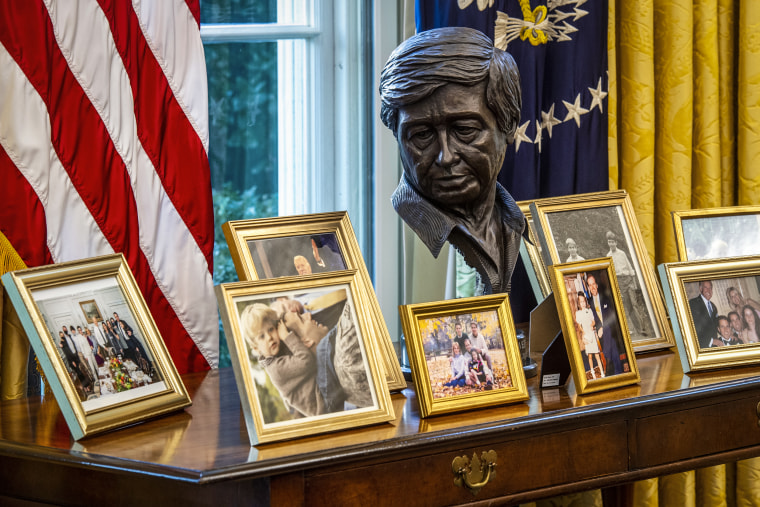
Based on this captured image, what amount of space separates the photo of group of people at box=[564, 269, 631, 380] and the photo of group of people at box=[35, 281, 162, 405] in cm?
69

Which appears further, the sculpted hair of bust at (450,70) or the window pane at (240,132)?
the window pane at (240,132)

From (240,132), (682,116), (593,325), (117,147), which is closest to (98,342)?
(117,147)

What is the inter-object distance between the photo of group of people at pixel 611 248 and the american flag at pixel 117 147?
0.74 meters

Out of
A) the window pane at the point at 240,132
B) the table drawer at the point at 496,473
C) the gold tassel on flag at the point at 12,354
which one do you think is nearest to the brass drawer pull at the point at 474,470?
the table drawer at the point at 496,473

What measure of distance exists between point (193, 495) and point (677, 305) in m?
0.91

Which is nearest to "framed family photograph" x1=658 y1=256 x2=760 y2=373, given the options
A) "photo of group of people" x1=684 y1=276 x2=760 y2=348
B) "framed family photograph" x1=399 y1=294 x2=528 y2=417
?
"photo of group of people" x1=684 y1=276 x2=760 y2=348

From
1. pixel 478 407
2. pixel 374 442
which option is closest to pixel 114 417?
pixel 374 442

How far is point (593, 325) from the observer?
4.94 feet

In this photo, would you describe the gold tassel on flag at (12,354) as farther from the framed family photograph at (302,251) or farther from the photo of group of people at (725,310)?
the photo of group of people at (725,310)

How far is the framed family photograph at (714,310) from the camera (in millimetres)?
1618

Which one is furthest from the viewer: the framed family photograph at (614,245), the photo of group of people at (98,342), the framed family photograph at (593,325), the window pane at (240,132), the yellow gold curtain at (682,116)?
the yellow gold curtain at (682,116)

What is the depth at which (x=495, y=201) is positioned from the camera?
1701 mm

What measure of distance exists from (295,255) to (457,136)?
35cm

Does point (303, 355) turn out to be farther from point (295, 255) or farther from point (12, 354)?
point (12, 354)
